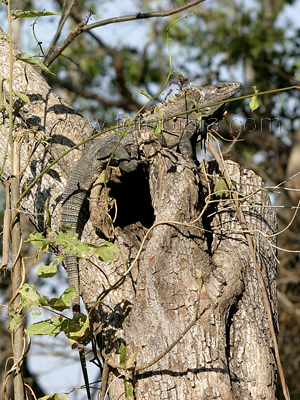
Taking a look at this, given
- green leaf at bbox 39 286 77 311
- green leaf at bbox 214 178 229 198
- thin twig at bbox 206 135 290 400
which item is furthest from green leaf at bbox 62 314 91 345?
green leaf at bbox 214 178 229 198

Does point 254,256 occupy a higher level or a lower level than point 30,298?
higher

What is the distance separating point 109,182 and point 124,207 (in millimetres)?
236

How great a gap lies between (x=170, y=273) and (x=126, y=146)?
4.22 feet

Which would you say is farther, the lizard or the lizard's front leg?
the lizard's front leg

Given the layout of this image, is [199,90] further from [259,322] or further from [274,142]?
[274,142]

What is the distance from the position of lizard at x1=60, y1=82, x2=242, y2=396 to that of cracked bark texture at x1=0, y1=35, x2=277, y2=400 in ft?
0.29

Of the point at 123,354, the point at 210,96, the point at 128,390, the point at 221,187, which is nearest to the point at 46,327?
the point at 123,354

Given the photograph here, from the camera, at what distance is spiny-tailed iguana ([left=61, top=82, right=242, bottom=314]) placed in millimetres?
2789

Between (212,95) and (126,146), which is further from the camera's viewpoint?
(212,95)

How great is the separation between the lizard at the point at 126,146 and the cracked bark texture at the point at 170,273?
0.29 ft

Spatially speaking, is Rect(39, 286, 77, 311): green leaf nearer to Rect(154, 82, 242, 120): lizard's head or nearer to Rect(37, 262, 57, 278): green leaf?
Rect(37, 262, 57, 278): green leaf

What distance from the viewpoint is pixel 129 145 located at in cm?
324

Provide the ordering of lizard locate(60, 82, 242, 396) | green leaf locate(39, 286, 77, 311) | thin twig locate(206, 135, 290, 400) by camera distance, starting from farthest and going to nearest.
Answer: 1. lizard locate(60, 82, 242, 396)
2. thin twig locate(206, 135, 290, 400)
3. green leaf locate(39, 286, 77, 311)

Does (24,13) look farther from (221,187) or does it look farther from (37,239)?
(221,187)
